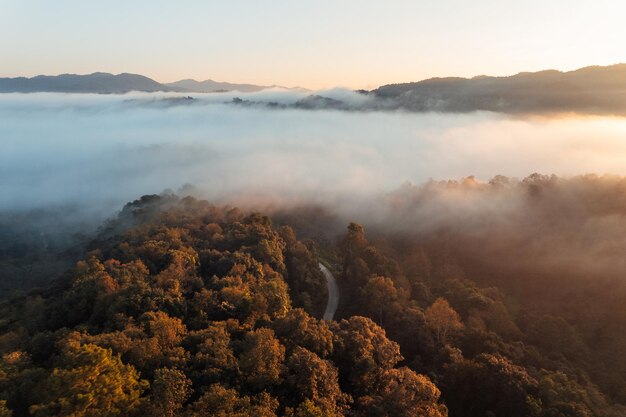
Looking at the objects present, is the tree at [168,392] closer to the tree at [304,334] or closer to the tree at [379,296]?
the tree at [304,334]

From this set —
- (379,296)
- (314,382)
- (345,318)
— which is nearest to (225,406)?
(314,382)

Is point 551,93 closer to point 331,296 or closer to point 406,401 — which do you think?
point 331,296

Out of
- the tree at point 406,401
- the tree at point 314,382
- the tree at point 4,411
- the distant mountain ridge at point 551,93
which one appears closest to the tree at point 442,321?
the tree at point 406,401

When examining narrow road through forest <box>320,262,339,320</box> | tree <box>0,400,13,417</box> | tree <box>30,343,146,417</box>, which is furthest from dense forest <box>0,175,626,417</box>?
Answer: narrow road through forest <box>320,262,339,320</box>

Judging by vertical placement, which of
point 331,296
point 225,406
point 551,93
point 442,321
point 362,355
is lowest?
point 331,296

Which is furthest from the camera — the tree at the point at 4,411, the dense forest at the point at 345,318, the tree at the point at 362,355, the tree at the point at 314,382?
the tree at the point at 362,355

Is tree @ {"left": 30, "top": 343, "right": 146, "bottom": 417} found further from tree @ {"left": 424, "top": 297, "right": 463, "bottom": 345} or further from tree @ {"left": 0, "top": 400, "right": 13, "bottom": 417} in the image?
tree @ {"left": 424, "top": 297, "right": 463, "bottom": 345}
